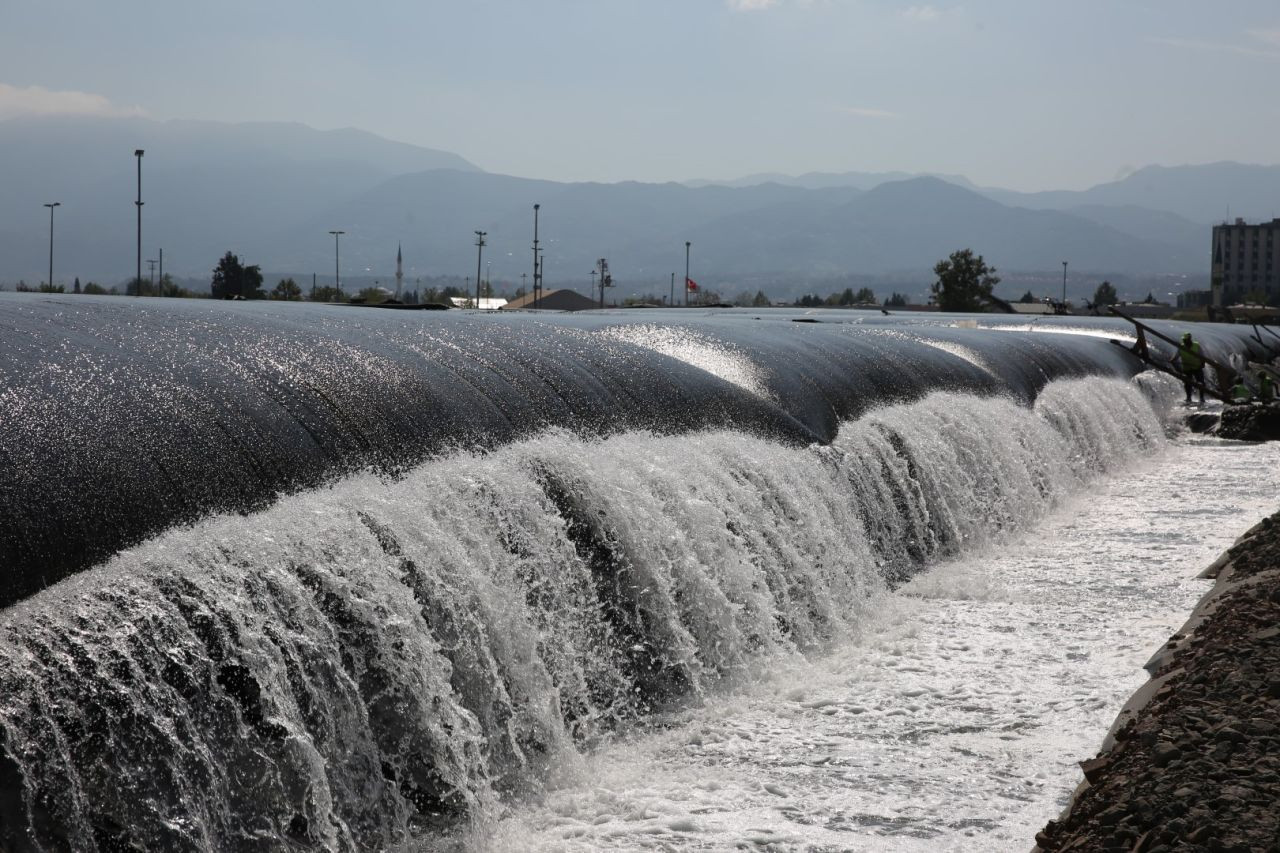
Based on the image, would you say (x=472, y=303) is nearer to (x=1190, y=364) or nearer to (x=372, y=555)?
(x=1190, y=364)

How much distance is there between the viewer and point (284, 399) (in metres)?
8.52

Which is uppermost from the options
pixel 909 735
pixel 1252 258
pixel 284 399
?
pixel 1252 258

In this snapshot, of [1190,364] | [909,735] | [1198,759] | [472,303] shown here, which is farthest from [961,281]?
[1198,759]

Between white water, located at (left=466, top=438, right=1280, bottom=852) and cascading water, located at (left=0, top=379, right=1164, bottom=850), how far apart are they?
33 cm

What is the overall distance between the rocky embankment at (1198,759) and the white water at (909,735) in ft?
1.33

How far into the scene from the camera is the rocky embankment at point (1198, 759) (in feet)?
17.2

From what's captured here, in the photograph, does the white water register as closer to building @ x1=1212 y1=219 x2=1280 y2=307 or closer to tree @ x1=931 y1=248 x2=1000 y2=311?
A: tree @ x1=931 y1=248 x2=1000 y2=311

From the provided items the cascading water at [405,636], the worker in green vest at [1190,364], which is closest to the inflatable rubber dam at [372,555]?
the cascading water at [405,636]

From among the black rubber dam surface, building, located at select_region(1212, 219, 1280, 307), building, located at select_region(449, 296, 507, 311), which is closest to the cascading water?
the black rubber dam surface

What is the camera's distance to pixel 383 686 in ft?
21.4

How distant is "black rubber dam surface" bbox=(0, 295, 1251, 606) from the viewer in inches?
255

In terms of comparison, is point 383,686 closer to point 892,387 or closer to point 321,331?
point 321,331

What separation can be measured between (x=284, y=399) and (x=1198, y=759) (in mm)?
5310

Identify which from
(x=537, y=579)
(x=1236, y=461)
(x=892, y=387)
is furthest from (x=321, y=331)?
(x=1236, y=461)
